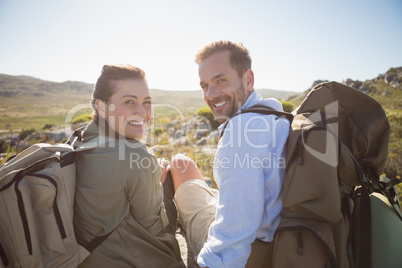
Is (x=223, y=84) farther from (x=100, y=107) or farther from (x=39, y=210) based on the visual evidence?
(x=39, y=210)

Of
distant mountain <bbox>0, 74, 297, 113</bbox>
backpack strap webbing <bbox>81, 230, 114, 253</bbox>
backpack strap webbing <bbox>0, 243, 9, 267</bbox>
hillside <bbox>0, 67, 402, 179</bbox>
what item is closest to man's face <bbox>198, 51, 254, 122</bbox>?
backpack strap webbing <bbox>81, 230, 114, 253</bbox>

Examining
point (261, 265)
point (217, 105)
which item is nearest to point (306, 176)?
point (261, 265)

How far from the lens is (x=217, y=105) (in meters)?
2.32

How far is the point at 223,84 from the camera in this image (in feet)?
7.42

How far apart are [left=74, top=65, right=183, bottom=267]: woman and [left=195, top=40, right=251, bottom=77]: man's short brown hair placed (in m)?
0.85

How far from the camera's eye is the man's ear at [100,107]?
89.7 inches

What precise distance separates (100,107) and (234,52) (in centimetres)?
171

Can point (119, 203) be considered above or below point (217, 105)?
below

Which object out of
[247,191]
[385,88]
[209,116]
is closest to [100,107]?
[247,191]

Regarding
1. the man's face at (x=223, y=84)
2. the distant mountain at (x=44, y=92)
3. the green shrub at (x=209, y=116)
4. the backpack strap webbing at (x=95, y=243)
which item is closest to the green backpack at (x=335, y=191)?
the man's face at (x=223, y=84)

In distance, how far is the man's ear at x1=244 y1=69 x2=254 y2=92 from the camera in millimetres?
2326

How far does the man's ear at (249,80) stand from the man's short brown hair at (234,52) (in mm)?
49

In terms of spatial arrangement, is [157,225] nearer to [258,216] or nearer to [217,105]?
[258,216]

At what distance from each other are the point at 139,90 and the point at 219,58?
1017 mm
